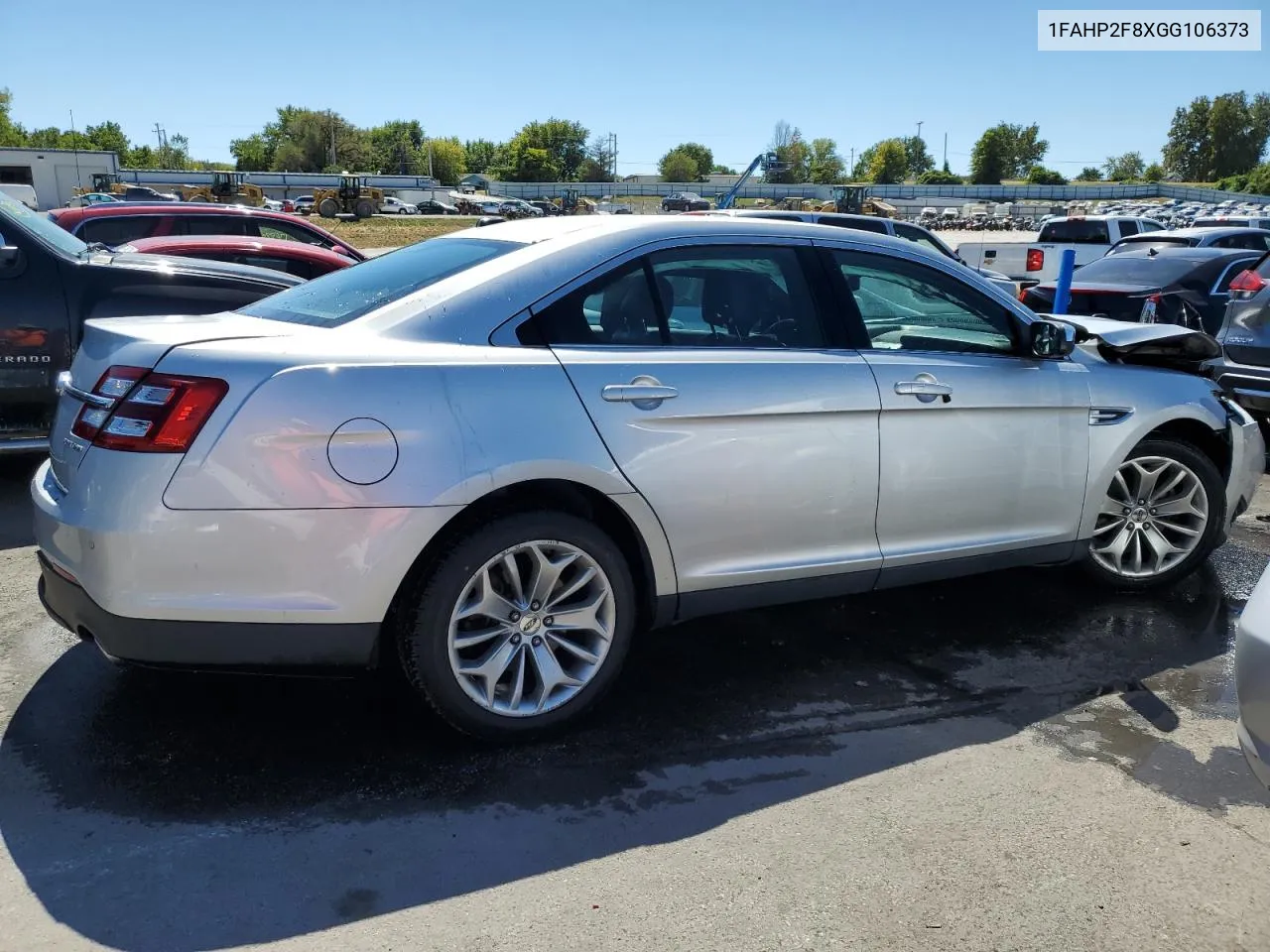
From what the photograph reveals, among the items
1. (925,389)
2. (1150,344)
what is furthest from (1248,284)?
(925,389)

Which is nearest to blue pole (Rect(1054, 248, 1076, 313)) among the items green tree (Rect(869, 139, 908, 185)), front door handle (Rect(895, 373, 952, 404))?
front door handle (Rect(895, 373, 952, 404))

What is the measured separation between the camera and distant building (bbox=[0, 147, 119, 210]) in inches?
2564

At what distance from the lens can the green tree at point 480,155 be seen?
528 ft

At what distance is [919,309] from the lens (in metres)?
4.26

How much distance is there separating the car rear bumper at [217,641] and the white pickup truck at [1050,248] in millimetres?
16326

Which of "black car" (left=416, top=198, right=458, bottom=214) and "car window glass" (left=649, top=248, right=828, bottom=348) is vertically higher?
"black car" (left=416, top=198, right=458, bottom=214)

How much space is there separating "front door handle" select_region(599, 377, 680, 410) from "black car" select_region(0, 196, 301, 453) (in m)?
3.86

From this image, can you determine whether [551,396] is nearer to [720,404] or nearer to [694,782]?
[720,404]

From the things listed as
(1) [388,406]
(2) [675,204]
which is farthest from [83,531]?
(2) [675,204]

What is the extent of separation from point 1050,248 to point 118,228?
14.9 metres

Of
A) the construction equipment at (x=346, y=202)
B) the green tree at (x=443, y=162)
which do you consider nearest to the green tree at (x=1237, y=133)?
the green tree at (x=443, y=162)

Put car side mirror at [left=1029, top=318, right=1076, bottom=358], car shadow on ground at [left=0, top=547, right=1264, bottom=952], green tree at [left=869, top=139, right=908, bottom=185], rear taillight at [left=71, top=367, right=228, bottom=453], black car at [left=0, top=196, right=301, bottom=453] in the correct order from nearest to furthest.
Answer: car shadow on ground at [left=0, top=547, right=1264, bottom=952], rear taillight at [left=71, top=367, right=228, bottom=453], car side mirror at [left=1029, top=318, right=1076, bottom=358], black car at [left=0, top=196, right=301, bottom=453], green tree at [left=869, top=139, right=908, bottom=185]

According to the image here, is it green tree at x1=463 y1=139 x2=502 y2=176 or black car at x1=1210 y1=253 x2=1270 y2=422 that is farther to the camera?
green tree at x1=463 y1=139 x2=502 y2=176

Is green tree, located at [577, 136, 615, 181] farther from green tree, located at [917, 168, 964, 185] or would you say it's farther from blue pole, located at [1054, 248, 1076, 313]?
blue pole, located at [1054, 248, 1076, 313]
